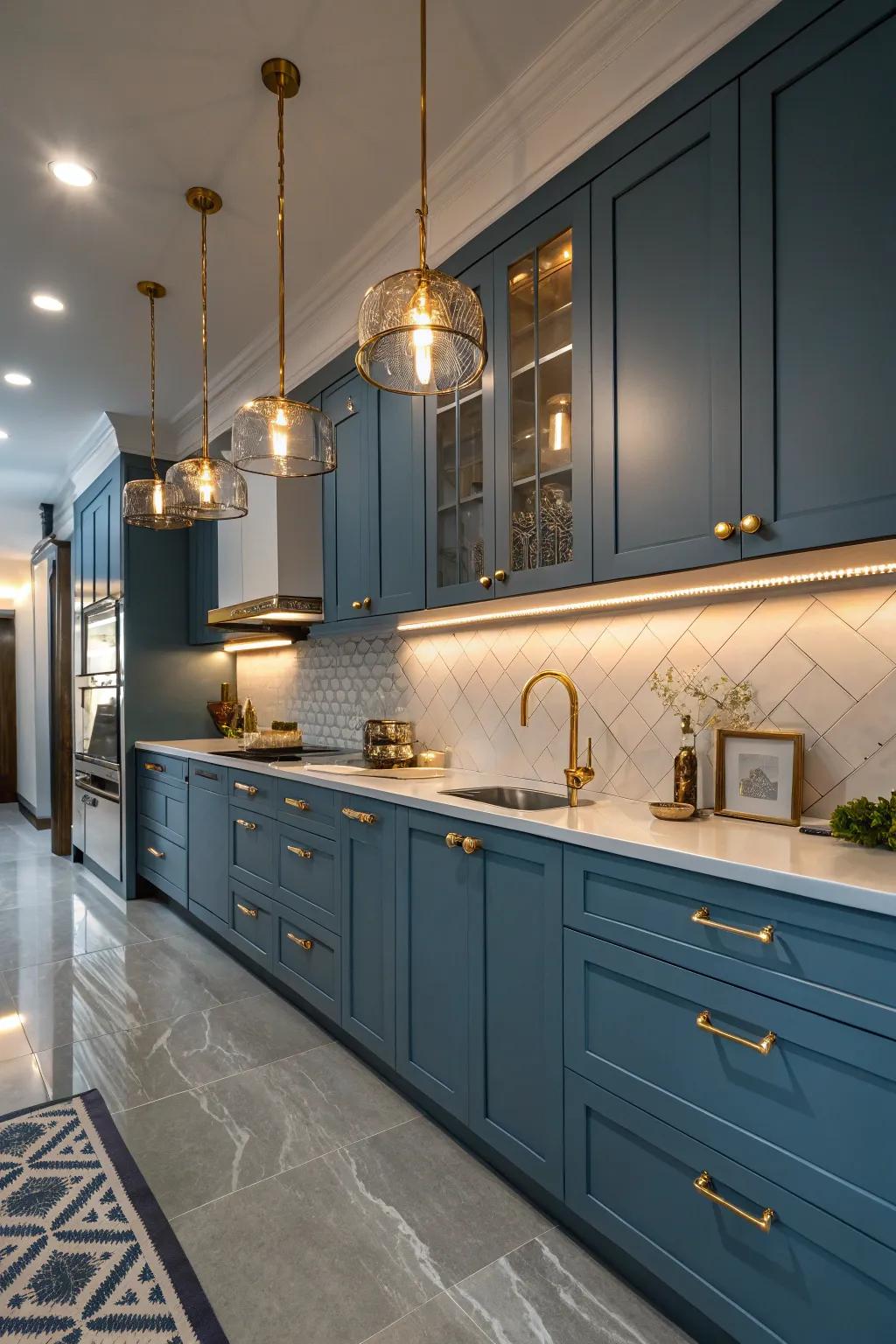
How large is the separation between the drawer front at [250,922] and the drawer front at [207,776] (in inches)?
17.7

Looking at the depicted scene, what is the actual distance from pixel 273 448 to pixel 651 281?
0.99 metres

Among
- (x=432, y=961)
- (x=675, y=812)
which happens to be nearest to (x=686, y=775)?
(x=675, y=812)

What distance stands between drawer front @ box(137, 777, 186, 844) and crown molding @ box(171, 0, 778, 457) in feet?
7.82

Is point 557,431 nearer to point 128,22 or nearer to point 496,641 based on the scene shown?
point 496,641

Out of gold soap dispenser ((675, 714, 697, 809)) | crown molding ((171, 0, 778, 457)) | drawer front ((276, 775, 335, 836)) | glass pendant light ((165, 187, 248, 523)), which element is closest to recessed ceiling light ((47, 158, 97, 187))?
glass pendant light ((165, 187, 248, 523))

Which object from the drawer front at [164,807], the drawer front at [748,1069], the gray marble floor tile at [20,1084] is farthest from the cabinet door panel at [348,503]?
the gray marble floor tile at [20,1084]

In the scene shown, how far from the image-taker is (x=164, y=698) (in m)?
4.55

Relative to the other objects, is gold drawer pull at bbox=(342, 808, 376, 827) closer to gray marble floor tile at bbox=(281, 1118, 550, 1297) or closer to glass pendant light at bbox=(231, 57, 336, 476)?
gray marble floor tile at bbox=(281, 1118, 550, 1297)

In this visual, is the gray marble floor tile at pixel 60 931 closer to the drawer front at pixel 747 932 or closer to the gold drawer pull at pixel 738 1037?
the drawer front at pixel 747 932

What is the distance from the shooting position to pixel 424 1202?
5.70 ft

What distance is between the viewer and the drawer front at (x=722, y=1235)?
110 centimetres

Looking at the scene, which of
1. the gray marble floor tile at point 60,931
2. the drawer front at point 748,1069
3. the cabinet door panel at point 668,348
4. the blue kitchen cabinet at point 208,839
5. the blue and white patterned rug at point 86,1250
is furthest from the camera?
the gray marble floor tile at point 60,931

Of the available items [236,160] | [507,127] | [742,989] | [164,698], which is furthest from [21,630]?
[742,989]

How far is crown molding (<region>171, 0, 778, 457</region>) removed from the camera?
163cm
